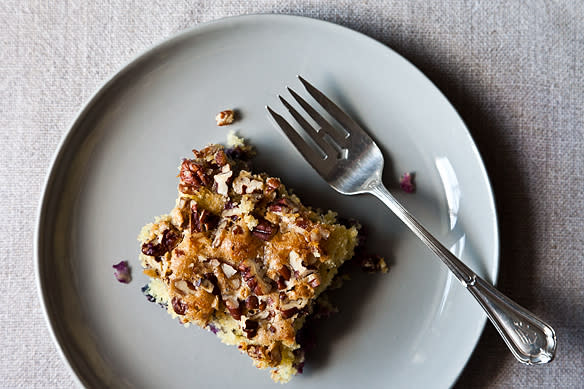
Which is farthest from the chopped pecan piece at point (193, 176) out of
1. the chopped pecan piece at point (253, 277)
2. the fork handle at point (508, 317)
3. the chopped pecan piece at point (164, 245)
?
the fork handle at point (508, 317)

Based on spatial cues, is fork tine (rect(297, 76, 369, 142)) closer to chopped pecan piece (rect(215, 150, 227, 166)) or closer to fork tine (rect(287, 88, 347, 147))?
fork tine (rect(287, 88, 347, 147))

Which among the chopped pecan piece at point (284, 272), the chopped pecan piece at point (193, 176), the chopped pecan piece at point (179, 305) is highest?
the chopped pecan piece at point (193, 176)

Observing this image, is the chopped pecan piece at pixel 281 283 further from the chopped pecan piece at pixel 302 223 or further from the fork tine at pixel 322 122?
the fork tine at pixel 322 122

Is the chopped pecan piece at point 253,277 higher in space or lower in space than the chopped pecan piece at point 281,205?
lower

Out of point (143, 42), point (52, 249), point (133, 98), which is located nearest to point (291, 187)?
point (133, 98)

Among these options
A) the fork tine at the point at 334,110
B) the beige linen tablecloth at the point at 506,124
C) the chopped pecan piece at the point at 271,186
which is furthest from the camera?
the beige linen tablecloth at the point at 506,124

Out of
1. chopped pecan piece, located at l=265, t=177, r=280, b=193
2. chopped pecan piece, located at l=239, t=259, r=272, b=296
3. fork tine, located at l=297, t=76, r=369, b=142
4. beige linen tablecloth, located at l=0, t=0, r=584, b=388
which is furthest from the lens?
beige linen tablecloth, located at l=0, t=0, r=584, b=388

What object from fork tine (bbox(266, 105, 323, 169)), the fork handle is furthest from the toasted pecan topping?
the fork handle

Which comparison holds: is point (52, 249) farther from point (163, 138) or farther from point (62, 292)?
point (163, 138)

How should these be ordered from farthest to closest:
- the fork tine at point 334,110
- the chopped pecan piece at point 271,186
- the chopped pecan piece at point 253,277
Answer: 1. the fork tine at point 334,110
2. the chopped pecan piece at point 271,186
3. the chopped pecan piece at point 253,277
